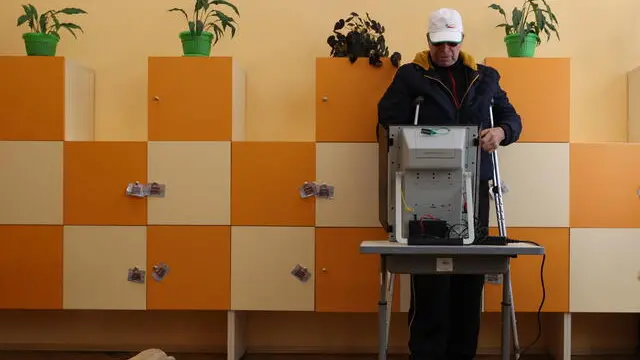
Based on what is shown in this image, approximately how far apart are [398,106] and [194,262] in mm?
1356

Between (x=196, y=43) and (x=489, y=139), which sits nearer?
(x=489, y=139)

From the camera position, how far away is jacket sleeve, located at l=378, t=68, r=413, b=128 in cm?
314

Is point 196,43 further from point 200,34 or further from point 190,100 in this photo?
point 190,100

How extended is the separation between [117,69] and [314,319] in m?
1.89

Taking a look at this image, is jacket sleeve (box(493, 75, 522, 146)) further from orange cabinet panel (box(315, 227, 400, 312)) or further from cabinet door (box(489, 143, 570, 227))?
orange cabinet panel (box(315, 227, 400, 312))

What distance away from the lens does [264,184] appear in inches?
141

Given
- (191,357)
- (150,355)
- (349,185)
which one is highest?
(349,185)

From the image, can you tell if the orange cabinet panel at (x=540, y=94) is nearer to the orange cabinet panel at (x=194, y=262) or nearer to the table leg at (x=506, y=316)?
the table leg at (x=506, y=316)

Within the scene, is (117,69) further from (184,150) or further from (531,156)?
(531,156)

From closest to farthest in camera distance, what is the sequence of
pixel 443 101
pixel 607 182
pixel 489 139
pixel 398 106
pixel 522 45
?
pixel 489 139, pixel 443 101, pixel 398 106, pixel 607 182, pixel 522 45

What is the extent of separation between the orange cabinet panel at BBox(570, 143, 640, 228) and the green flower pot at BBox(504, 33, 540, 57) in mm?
545

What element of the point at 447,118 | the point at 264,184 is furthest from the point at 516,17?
the point at 264,184

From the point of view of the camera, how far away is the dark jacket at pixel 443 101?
305cm

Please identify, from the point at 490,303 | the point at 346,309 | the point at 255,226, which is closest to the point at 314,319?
the point at 346,309
